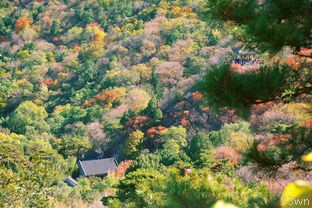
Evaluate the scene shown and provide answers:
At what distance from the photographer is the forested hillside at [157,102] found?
7.72ft

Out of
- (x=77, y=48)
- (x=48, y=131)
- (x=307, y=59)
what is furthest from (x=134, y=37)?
(x=307, y=59)

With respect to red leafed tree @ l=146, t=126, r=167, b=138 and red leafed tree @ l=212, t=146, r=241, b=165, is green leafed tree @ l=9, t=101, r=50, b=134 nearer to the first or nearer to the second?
red leafed tree @ l=146, t=126, r=167, b=138

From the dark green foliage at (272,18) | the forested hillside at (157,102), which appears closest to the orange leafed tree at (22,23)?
the forested hillside at (157,102)

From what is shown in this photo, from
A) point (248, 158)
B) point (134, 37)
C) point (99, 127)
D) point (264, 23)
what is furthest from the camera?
point (134, 37)

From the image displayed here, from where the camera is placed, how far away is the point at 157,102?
59.4ft

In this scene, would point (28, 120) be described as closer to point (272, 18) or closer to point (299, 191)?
point (272, 18)

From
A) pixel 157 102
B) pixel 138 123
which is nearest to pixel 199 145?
pixel 138 123

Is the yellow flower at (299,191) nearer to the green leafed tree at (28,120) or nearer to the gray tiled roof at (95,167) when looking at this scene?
the gray tiled roof at (95,167)

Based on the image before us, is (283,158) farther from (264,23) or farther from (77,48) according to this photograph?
(77,48)

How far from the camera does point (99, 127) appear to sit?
18.5m

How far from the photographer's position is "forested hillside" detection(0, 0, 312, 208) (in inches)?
92.6

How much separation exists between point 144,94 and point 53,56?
11.2 m

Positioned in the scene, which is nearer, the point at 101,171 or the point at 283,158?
the point at 283,158

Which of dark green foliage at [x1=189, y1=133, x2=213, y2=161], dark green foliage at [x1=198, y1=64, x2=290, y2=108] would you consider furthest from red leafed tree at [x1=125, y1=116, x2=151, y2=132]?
dark green foliage at [x1=198, y1=64, x2=290, y2=108]
